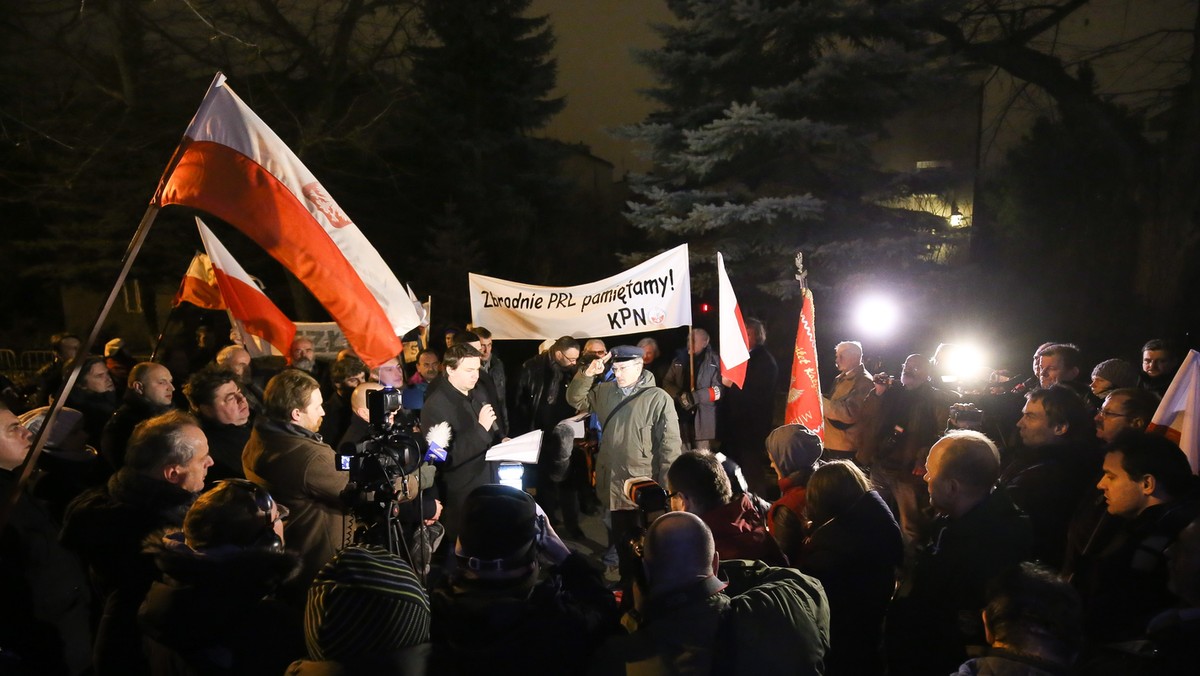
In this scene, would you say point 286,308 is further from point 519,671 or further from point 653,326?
point 519,671

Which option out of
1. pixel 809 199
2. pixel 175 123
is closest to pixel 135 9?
pixel 175 123

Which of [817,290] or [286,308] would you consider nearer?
[817,290]

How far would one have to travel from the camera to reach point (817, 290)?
1243 centimetres

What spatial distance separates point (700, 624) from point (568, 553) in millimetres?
595

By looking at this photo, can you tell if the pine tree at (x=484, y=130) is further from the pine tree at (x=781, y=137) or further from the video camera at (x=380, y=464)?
the video camera at (x=380, y=464)

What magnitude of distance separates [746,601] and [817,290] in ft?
35.5

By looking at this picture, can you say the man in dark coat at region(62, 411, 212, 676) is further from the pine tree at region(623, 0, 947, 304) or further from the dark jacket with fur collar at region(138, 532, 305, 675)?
the pine tree at region(623, 0, 947, 304)

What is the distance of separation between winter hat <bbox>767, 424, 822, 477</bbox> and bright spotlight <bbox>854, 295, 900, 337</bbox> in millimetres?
9165

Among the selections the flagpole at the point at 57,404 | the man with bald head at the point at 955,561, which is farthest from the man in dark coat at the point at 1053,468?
the flagpole at the point at 57,404

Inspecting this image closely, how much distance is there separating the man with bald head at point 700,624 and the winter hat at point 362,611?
1.86ft

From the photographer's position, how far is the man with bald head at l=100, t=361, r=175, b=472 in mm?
4578

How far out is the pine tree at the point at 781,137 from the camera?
11.8 metres

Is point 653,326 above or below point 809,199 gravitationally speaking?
below

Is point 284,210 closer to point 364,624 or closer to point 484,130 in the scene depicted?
point 364,624
